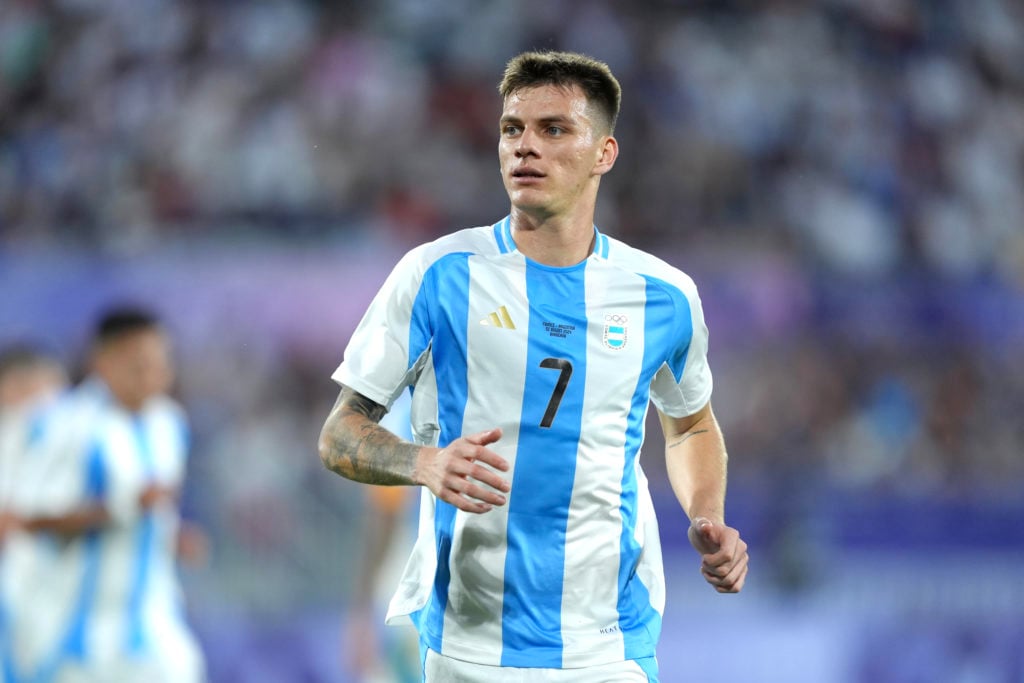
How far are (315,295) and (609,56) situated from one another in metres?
5.26

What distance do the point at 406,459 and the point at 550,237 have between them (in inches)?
32.7

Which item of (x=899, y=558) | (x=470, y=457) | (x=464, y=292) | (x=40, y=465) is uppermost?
(x=464, y=292)

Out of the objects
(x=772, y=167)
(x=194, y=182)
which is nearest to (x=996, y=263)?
(x=772, y=167)

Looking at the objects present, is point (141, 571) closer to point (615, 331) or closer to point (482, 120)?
point (615, 331)

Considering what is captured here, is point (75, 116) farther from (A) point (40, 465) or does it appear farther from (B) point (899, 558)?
(B) point (899, 558)

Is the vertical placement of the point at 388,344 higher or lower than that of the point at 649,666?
higher

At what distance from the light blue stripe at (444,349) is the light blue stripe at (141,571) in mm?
3067

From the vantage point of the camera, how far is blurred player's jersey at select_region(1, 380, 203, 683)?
6.26m

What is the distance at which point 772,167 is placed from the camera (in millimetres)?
13500

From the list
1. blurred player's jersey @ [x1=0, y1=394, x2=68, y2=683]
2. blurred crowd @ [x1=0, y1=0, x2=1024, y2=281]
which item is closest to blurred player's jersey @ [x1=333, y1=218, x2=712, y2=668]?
blurred player's jersey @ [x1=0, y1=394, x2=68, y2=683]

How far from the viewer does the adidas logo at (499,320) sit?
11.6 feet

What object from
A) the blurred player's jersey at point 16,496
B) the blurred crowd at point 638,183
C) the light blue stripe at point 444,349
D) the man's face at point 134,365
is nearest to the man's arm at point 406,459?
the light blue stripe at point 444,349

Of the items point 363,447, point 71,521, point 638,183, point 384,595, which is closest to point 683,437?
point 363,447

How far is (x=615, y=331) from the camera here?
364 centimetres
